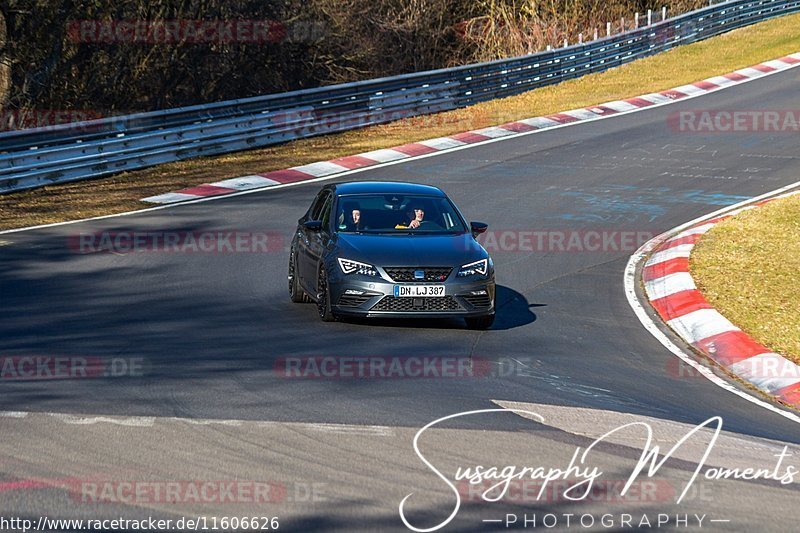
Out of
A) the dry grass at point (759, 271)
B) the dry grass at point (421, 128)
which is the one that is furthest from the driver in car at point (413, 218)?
the dry grass at point (421, 128)

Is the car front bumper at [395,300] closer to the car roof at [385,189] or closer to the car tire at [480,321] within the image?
the car tire at [480,321]

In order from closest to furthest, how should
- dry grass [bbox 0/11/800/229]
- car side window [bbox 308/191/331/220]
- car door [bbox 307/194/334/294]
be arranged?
1. car door [bbox 307/194/334/294]
2. car side window [bbox 308/191/331/220]
3. dry grass [bbox 0/11/800/229]

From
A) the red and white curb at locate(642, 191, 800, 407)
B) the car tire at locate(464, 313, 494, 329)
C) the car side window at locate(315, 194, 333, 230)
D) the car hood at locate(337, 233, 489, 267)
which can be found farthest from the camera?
the car side window at locate(315, 194, 333, 230)

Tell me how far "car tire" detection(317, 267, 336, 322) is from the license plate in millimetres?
742

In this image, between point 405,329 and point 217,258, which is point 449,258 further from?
point 217,258

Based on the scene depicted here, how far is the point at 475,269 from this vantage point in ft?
40.8

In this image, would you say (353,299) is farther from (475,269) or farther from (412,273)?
(475,269)

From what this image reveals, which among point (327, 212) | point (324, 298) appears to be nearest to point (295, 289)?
point (327, 212)

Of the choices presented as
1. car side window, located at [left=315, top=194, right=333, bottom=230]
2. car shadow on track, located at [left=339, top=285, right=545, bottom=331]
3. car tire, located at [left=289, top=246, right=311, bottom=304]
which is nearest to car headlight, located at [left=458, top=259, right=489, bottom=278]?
car shadow on track, located at [left=339, top=285, right=545, bottom=331]

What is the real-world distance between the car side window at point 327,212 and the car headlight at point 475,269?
6.10 ft

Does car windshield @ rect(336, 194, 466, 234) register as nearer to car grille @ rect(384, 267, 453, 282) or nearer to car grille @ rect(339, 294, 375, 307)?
car grille @ rect(384, 267, 453, 282)

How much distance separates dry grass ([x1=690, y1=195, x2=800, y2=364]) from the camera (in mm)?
12734

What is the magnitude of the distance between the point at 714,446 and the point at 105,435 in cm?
412

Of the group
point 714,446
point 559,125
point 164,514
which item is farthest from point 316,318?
point 559,125
